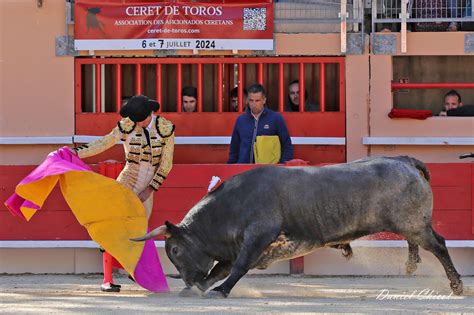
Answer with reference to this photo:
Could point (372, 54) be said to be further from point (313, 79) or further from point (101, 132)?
point (101, 132)

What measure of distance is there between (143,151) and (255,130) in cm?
158

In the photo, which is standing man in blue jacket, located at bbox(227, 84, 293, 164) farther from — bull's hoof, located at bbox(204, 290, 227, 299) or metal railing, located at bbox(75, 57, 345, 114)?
bull's hoof, located at bbox(204, 290, 227, 299)

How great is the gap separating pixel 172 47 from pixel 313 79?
4.60ft

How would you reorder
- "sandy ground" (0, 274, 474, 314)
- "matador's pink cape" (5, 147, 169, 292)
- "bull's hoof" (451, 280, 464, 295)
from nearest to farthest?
"sandy ground" (0, 274, 474, 314), "bull's hoof" (451, 280, 464, 295), "matador's pink cape" (5, 147, 169, 292)

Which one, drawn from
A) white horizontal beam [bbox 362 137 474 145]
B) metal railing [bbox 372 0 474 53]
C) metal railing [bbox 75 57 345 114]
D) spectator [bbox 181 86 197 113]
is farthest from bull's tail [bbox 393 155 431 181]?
spectator [bbox 181 86 197 113]

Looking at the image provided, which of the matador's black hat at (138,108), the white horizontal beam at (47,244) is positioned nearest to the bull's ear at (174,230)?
the matador's black hat at (138,108)

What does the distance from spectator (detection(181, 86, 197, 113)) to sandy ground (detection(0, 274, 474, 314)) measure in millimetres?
1983

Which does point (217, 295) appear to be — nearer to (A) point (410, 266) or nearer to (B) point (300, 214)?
(B) point (300, 214)

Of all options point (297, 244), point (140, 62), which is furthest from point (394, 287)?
point (140, 62)

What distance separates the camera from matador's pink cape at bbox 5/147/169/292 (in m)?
8.94

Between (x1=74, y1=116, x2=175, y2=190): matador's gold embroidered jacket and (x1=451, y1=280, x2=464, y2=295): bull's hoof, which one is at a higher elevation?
(x1=74, y1=116, x2=175, y2=190): matador's gold embroidered jacket

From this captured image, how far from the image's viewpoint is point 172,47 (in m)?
11.6

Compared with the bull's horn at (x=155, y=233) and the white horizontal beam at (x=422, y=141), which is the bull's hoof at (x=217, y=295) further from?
the white horizontal beam at (x=422, y=141)

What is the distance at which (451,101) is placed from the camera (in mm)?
11828
